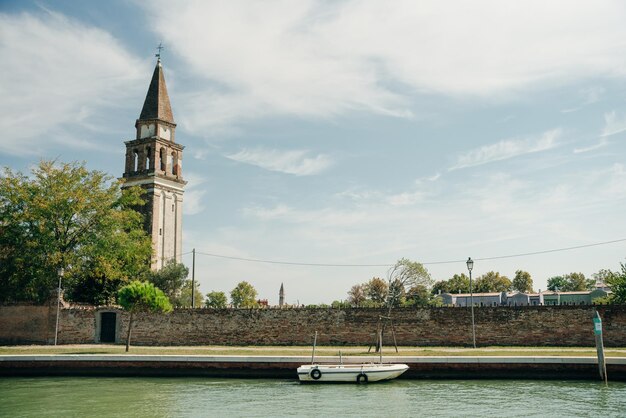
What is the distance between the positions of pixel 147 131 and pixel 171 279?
14587mm

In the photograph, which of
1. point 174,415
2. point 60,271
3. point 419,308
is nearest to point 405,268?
point 419,308

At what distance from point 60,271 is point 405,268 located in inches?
1733

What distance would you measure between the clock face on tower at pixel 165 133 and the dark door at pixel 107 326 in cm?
2160

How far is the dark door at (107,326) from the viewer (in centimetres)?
3353

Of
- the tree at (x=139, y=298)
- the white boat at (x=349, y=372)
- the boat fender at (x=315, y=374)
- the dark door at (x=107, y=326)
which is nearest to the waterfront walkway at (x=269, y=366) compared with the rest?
the white boat at (x=349, y=372)

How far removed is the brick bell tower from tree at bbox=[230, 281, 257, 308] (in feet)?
120

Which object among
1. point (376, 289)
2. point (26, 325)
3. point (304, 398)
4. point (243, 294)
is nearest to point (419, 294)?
point (376, 289)

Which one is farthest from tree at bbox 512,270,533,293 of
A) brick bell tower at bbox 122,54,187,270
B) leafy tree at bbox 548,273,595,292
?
brick bell tower at bbox 122,54,187,270

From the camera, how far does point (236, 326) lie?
31.5 m

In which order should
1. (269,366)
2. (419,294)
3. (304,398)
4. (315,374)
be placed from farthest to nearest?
(419,294)
(269,366)
(315,374)
(304,398)

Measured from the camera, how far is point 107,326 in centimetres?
3362

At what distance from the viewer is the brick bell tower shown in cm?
4978

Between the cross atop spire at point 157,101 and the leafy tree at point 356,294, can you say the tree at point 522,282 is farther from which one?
the cross atop spire at point 157,101

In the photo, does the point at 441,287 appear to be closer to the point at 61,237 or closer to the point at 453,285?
the point at 453,285
